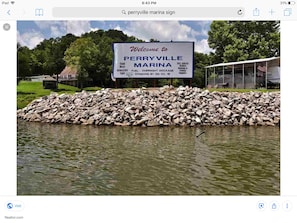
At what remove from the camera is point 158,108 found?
13.8 m

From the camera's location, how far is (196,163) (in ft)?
20.8

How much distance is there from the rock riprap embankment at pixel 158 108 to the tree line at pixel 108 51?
272 centimetres

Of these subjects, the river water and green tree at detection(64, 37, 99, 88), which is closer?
the river water

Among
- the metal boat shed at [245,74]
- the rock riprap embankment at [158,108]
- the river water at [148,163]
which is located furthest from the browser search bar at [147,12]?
the metal boat shed at [245,74]

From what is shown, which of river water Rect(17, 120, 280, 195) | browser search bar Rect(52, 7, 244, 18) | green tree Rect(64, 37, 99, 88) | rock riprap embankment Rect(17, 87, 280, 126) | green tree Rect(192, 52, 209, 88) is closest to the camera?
browser search bar Rect(52, 7, 244, 18)

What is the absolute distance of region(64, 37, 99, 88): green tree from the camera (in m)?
19.7

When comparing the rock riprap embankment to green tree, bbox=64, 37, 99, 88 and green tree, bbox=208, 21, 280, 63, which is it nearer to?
green tree, bbox=64, 37, 99, 88

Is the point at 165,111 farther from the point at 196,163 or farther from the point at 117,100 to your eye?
the point at 196,163

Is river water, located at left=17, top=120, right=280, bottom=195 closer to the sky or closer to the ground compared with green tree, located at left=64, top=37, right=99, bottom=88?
closer to the ground

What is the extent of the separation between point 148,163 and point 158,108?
24.9 ft

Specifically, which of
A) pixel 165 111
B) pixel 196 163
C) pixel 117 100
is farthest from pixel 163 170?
pixel 117 100

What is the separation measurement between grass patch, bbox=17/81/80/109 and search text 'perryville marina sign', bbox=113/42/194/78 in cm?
374

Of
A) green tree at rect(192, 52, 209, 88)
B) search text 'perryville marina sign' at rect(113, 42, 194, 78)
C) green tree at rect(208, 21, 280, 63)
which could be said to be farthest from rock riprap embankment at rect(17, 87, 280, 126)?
green tree at rect(208, 21, 280, 63)
